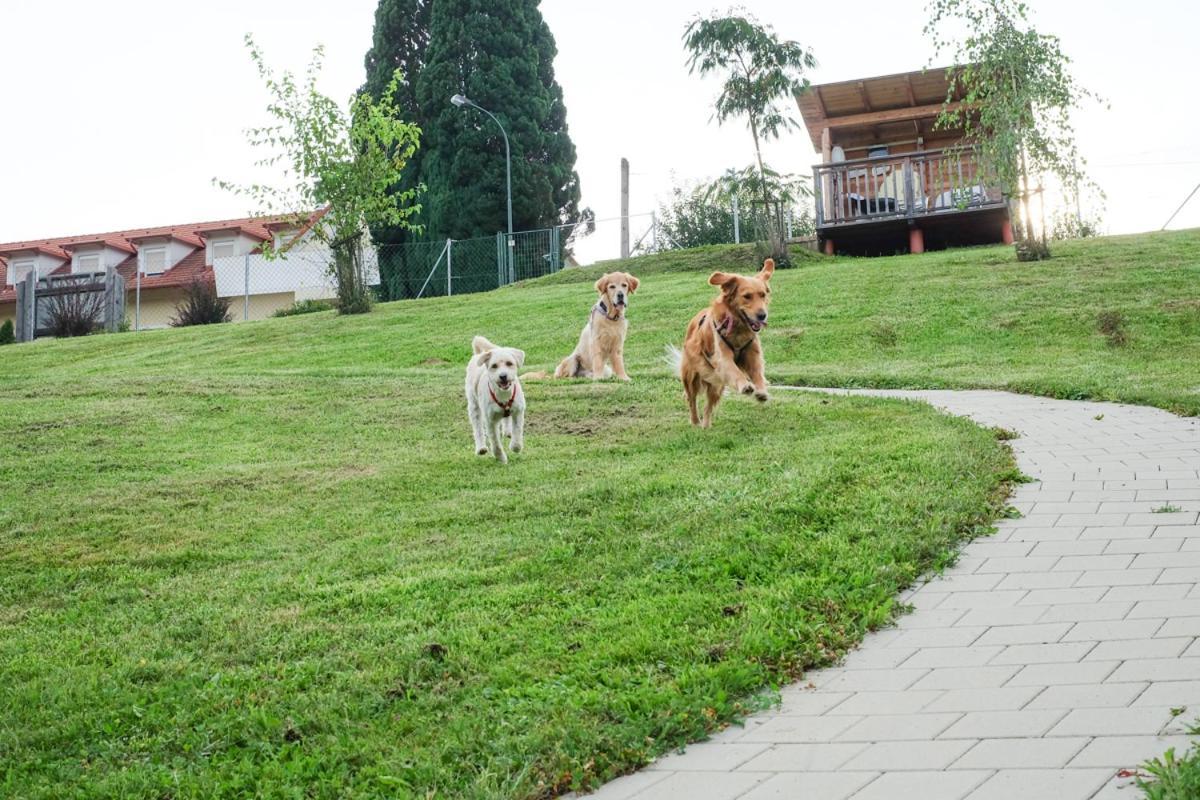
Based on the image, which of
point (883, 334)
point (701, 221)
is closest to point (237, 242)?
point (701, 221)

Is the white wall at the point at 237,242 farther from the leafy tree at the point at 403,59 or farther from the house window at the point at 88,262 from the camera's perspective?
the leafy tree at the point at 403,59

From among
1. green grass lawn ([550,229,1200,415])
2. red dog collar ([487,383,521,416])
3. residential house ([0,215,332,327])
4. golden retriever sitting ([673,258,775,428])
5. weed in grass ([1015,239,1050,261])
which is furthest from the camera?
residential house ([0,215,332,327])

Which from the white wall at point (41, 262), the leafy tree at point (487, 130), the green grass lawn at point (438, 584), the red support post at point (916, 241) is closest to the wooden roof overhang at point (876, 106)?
the red support post at point (916, 241)

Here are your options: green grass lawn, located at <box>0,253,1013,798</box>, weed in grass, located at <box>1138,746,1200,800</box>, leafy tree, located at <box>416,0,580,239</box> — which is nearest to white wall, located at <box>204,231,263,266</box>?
leafy tree, located at <box>416,0,580,239</box>

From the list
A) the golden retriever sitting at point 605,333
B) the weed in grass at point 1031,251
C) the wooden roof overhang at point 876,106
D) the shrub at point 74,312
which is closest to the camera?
the golden retriever sitting at point 605,333

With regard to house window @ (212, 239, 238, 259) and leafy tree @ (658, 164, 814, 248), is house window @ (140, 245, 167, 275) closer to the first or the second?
house window @ (212, 239, 238, 259)

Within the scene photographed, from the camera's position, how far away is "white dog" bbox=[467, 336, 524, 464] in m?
8.17

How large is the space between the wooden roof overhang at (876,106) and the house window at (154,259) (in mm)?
27877

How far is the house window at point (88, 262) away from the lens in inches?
1725

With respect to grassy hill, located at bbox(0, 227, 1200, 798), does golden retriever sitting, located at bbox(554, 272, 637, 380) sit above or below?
above

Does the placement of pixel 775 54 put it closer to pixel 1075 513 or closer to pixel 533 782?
pixel 1075 513

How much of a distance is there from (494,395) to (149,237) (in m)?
40.4

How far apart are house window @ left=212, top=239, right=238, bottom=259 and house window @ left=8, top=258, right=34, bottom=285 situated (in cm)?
766

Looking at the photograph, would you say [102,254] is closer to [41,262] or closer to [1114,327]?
[41,262]
